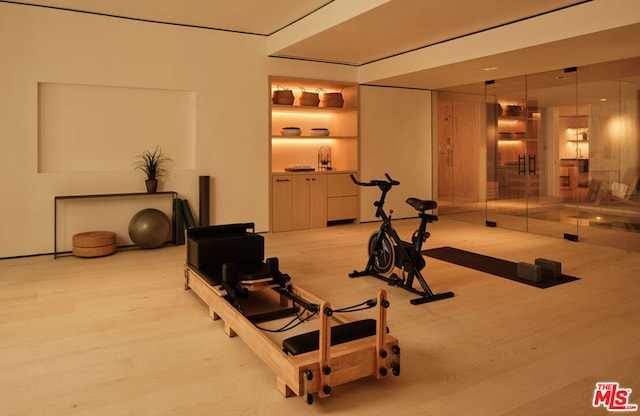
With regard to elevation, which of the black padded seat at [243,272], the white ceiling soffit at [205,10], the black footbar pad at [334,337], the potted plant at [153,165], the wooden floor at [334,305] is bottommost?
the wooden floor at [334,305]

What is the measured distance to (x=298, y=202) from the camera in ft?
23.3

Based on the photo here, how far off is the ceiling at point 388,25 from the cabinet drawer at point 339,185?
67.4 inches

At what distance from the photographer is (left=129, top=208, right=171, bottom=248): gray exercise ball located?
557 centimetres

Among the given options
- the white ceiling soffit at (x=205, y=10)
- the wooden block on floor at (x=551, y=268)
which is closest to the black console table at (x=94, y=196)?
the white ceiling soffit at (x=205, y=10)

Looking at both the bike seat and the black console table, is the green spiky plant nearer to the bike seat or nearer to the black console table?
the black console table

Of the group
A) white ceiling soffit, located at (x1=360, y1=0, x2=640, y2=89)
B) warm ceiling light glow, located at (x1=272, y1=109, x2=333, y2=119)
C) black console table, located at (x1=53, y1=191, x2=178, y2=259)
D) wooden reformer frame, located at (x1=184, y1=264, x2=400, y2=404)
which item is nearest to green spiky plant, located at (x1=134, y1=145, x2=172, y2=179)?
black console table, located at (x1=53, y1=191, x2=178, y2=259)

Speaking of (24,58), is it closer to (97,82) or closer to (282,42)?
(97,82)

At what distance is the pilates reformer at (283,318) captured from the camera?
2248 mm

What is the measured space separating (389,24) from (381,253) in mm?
2504

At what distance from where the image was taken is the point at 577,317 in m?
3.41

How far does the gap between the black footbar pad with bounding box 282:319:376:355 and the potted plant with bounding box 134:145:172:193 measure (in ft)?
13.0

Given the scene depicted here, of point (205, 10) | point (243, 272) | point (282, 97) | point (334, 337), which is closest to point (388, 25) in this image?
point (205, 10)

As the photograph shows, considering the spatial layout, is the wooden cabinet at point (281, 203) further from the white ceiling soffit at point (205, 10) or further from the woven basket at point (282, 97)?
the white ceiling soffit at point (205, 10)

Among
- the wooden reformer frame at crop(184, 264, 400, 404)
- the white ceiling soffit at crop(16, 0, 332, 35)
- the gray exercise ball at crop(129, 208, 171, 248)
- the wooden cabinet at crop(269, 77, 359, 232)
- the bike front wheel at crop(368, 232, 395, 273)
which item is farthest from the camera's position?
the wooden cabinet at crop(269, 77, 359, 232)
